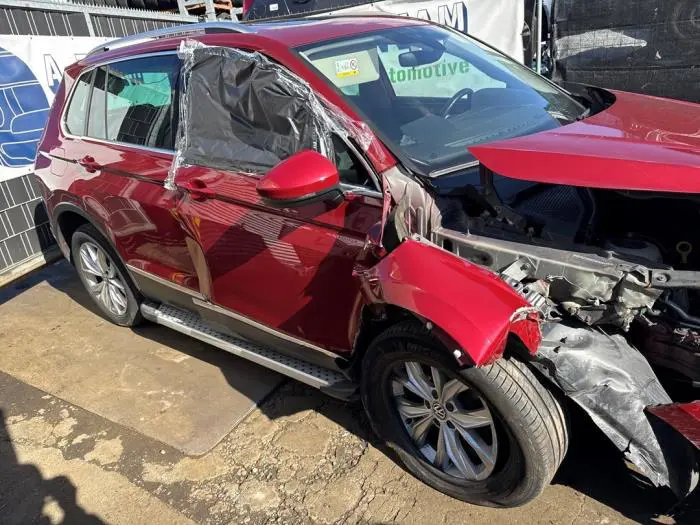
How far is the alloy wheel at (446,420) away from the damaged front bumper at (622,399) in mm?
335

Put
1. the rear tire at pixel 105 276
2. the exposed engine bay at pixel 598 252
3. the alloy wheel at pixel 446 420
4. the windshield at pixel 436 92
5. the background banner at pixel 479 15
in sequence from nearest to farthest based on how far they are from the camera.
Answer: the exposed engine bay at pixel 598 252 < the alloy wheel at pixel 446 420 < the windshield at pixel 436 92 < the rear tire at pixel 105 276 < the background banner at pixel 479 15

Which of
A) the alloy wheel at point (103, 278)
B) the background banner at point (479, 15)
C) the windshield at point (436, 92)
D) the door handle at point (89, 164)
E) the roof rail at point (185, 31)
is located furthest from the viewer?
the background banner at point (479, 15)

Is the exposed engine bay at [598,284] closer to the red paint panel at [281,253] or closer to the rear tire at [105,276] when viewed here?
the red paint panel at [281,253]

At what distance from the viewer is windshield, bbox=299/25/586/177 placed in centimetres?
258

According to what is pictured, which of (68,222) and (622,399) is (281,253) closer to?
(622,399)

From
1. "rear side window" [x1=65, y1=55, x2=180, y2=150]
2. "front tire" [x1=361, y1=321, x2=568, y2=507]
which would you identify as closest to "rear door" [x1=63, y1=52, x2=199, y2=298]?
"rear side window" [x1=65, y1=55, x2=180, y2=150]

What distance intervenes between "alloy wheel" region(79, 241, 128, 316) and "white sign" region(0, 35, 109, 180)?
1885mm

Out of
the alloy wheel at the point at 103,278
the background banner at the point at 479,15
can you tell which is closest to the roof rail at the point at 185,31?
the alloy wheel at the point at 103,278

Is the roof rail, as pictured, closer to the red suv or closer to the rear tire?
the red suv

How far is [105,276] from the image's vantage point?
413 centimetres

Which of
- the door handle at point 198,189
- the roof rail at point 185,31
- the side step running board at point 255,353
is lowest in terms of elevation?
the side step running board at point 255,353

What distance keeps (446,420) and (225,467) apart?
117cm

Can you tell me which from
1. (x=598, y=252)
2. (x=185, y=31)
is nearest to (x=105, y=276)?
(x=185, y=31)

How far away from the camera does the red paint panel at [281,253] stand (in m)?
2.42
